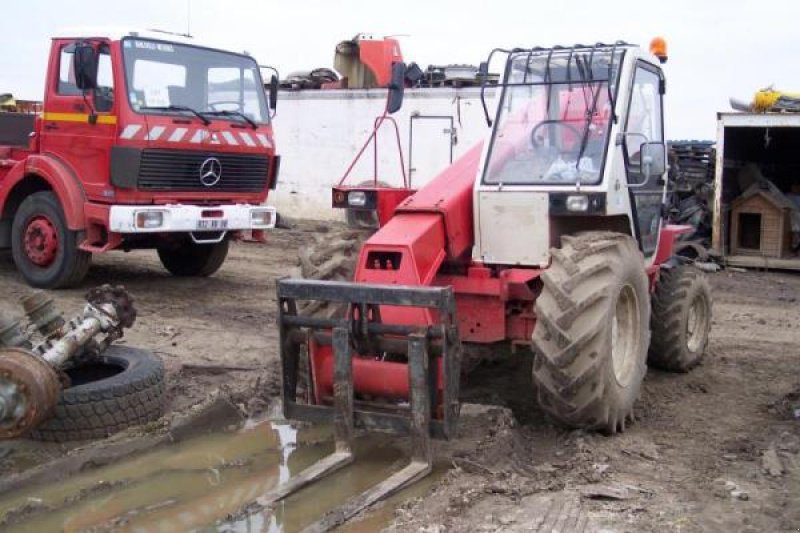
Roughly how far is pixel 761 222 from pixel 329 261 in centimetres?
1002

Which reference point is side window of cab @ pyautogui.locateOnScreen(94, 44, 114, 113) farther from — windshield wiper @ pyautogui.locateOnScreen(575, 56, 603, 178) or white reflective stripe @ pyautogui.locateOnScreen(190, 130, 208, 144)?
windshield wiper @ pyautogui.locateOnScreen(575, 56, 603, 178)

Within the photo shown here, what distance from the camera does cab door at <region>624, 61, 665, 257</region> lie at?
6188mm

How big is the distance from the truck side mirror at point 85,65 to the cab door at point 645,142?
5.71m

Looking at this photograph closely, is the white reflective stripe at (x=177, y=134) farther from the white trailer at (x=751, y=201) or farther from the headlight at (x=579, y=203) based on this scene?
the white trailer at (x=751, y=201)

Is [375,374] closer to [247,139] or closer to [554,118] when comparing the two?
[554,118]

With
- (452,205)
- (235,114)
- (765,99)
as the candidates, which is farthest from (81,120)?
(765,99)

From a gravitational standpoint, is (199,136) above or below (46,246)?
above

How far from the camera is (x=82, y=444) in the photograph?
5.36m

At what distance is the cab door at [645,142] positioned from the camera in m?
6.19

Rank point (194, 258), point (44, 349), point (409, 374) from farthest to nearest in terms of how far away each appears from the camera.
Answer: point (194, 258) → point (44, 349) → point (409, 374)

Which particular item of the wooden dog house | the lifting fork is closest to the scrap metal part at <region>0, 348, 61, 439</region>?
the lifting fork

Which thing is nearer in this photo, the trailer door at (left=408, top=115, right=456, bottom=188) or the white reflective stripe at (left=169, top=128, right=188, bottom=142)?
the white reflective stripe at (left=169, top=128, right=188, bottom=142)

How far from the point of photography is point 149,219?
943cm

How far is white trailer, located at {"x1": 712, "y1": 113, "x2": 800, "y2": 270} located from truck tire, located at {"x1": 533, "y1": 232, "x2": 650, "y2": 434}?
888 centimetres
